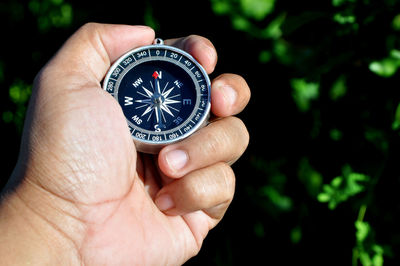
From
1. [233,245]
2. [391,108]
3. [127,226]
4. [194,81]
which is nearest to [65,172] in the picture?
[127,226]

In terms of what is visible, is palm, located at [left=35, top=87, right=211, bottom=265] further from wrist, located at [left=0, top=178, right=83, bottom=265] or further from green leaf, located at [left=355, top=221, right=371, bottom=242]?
green leaf, located at [left=355, top=221, right=371, bottom=242]

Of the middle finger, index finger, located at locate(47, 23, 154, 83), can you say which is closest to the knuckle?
the middle finger

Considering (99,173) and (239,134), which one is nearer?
(99,173)

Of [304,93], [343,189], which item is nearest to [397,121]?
[343,189]

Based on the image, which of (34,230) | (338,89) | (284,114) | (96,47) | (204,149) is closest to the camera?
(34,230)

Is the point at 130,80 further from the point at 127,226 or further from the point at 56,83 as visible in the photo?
the point at 127,226

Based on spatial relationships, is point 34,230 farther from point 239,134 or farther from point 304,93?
point 304,93

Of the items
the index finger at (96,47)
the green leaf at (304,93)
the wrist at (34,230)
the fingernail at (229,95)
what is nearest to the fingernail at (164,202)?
the wrist at (34,230)
